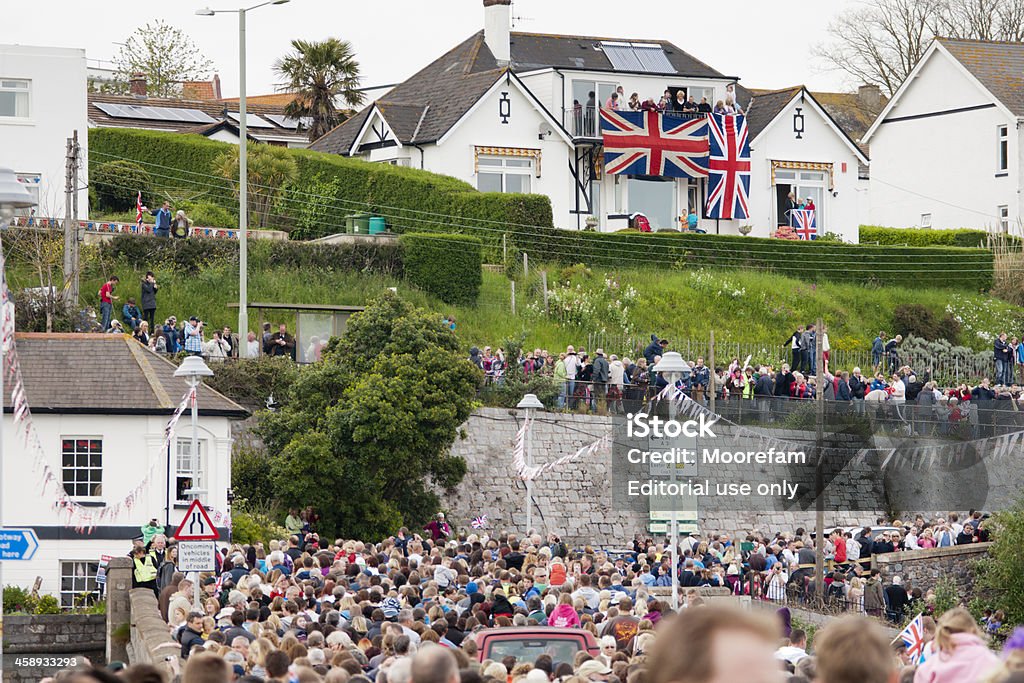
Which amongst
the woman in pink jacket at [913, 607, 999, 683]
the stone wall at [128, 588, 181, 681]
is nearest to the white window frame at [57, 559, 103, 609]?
the stone wall at [128, 588, 181, 681]

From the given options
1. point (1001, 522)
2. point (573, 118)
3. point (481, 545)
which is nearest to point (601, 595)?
point (481, 545)

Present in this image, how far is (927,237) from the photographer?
6122cm

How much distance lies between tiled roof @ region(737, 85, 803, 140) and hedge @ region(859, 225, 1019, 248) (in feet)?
18.4

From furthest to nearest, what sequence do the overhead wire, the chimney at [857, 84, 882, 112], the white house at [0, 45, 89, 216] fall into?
the chimney at [857, 84, 882, 112] → the overhead wire → the white house at [0, 45, 89, 216]

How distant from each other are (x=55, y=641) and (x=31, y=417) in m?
6.31

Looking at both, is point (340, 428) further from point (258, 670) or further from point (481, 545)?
point (258, 670)

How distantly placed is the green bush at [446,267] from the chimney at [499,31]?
14.7m

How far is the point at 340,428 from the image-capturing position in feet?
114

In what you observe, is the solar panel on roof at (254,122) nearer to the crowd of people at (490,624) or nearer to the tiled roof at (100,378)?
the tiled roof at (100,378)

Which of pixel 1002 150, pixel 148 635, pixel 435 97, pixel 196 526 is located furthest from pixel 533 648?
pixel 1002 150

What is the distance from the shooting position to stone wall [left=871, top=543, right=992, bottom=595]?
112 feet

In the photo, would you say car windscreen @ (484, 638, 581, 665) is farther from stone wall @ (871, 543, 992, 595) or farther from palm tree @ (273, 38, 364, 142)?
palm tree @ (273, 38, 364, 142)

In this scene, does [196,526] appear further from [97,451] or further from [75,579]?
[97,451]

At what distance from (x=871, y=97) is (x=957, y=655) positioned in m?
76.9
